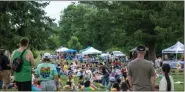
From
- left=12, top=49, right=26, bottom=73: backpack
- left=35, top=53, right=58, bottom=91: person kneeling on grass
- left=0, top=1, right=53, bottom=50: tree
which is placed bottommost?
left=35, top=53, right=58, bottom=91: person kneeling on grass

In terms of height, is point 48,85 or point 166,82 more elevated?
point 166,82

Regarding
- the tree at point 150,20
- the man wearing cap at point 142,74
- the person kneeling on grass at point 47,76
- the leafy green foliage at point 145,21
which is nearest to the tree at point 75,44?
the leafy green foliage at point 145,21

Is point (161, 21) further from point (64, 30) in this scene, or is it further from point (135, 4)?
point (64, 30)

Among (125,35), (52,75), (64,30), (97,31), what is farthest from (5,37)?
(64,30)

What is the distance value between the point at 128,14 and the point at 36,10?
14.8m

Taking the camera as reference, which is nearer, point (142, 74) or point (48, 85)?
point (142, 74)

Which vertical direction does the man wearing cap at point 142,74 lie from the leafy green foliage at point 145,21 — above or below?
below

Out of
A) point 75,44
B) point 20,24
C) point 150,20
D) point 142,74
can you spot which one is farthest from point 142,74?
point 75,44

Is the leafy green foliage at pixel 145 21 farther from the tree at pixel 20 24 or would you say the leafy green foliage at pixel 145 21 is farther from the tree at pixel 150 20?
the tree at pixel 20 24

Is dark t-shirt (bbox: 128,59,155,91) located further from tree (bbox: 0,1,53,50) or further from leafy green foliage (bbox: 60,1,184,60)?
leafy green foliage (bbox: 60,1,184,60)

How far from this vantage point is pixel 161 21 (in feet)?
145

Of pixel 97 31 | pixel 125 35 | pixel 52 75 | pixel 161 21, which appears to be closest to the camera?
pixel 52 75

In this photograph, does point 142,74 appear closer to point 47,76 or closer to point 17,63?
point 17,63

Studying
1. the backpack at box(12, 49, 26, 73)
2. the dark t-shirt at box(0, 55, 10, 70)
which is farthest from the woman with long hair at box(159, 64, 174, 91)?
the dark t-shirt at box(0, 55, 10, 70)
